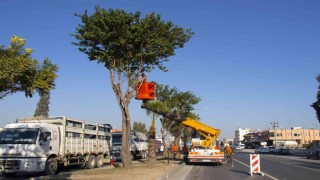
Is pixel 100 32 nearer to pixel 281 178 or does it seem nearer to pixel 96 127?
pixel 96 127

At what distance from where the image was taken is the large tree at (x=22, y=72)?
45.1 feet

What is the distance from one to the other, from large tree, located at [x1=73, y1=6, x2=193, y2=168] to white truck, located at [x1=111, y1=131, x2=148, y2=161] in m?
10.6

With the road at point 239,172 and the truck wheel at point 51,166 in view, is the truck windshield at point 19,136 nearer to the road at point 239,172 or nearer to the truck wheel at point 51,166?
the truck wheel at point 51,166

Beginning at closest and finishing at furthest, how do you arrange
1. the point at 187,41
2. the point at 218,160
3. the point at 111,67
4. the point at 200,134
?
the point at 111,67 → the point at 187,41 → the point at 218,160 → the point at 200,134

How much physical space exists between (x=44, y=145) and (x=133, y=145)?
58.3 feet

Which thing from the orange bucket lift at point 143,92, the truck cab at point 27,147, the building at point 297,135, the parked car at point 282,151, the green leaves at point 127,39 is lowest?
the parked car at point 282,151

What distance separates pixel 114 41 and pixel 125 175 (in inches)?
302

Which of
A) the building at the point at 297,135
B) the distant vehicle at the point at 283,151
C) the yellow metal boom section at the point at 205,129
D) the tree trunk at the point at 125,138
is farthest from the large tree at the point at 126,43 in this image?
the building at the point at 297,135

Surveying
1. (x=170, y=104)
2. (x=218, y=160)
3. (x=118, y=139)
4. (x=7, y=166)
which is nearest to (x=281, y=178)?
(x=218, y=160)

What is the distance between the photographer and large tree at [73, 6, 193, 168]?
20.2 metres

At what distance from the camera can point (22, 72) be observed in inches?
569

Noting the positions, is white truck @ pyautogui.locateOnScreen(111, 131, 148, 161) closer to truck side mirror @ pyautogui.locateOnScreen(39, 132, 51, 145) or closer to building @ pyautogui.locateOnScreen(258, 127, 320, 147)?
truck side mirror @ pyautogui.locateOnScreen(39, 132, 51, 145)

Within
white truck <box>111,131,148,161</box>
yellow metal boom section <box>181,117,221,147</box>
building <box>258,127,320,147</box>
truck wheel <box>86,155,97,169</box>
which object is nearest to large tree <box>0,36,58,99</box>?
truck wheel <box>86,155,97,169</box>

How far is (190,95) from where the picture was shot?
48312 millimetres
